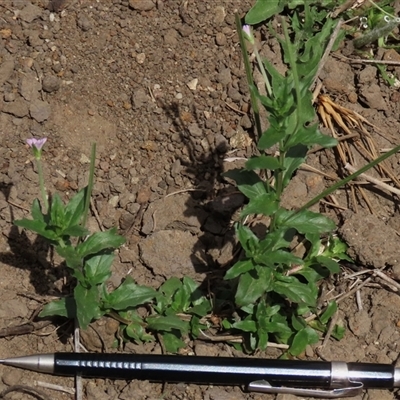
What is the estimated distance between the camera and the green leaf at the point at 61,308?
274 centimetres

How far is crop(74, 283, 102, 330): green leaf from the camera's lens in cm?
258

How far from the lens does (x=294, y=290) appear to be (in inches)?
106

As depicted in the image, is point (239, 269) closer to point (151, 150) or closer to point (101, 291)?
point (101, 291)

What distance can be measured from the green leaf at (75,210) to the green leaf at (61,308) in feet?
1.14

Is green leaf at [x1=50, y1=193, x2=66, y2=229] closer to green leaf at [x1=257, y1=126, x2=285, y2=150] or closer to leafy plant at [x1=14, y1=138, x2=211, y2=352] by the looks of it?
leafy plant at [x1=14, y1=138, x2=211, y2=352]

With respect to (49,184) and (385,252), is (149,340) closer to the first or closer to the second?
(49,184)

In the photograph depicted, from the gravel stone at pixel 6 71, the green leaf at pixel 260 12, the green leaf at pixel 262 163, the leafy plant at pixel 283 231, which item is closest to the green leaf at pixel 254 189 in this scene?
the leafy plant at pixel 283 231

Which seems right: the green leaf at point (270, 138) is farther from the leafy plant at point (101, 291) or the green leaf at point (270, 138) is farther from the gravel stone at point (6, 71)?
the gravel stone at point (6, 71)

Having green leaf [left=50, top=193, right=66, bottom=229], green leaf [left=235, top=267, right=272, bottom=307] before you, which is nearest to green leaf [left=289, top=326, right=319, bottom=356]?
green leaf [left=235, top=267, right=272, bottom=307]

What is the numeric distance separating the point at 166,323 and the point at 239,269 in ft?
1.27

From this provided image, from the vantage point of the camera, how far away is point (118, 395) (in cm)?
282

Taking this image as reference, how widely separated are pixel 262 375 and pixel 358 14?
1.54 metres

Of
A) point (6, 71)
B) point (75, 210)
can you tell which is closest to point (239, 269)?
point (75, 210)

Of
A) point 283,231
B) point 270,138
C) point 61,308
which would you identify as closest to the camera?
point 270,138
